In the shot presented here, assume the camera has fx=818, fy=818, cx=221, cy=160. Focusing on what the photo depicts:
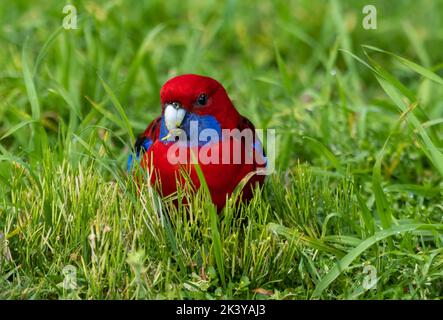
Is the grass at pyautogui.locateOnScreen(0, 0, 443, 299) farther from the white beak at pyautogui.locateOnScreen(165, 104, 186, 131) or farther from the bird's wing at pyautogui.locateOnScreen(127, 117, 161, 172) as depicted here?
the white beak at pyautogui.locateOnScreen(165, 104, 186, 131)

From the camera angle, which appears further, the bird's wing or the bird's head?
the bird's wing

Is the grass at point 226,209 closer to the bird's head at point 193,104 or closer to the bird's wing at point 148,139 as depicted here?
the bird's wing at point 148,139

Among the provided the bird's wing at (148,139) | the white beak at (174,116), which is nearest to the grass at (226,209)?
the bird's wing at (148,139)

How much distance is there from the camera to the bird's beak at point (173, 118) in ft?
8.80

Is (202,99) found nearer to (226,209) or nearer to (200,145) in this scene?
(200,145)

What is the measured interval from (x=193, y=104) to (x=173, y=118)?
0.29 feet

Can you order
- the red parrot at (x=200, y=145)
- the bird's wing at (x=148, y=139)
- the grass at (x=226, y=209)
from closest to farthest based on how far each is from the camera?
the grass at (x=226, y=209) → the red parrot at (x=200, y=145) → the bird's wing at (x=148, y=139)

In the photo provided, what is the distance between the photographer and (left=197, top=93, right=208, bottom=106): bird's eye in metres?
2.72

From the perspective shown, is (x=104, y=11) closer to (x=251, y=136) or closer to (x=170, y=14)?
(x=170, y=14)

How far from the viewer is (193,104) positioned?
8.92 feet

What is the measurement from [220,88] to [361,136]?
0.84 meters

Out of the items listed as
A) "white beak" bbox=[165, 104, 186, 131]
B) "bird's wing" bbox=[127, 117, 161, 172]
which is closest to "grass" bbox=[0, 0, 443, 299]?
"bird's wing" bbox=[127, 117, 161, 172]
